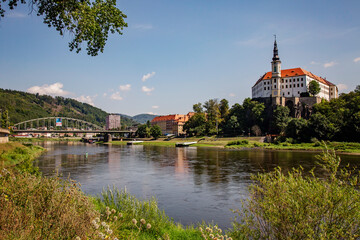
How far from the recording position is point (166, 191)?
784 inches

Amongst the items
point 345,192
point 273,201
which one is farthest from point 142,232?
point 345,192

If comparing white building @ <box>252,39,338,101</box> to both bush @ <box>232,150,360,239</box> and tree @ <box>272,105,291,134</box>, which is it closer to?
tree @ <box>272,105,291,134</box>

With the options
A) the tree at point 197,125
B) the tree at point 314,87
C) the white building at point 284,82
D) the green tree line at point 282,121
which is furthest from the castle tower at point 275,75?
the tree at point 197,125

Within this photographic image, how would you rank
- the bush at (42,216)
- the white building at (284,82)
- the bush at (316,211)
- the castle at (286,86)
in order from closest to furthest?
the bush at (42,216) → the bush at (316,211) → the castle at (286,86) → the white building at (284,82)

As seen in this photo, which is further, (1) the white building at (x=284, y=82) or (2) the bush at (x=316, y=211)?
(1) the white building at (x=284, y=82)

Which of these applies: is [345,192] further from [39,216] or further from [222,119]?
[222,119]

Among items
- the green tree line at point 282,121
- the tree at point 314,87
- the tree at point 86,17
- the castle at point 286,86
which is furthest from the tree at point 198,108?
the tree at point 86,17

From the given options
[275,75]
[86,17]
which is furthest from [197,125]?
[86,17]

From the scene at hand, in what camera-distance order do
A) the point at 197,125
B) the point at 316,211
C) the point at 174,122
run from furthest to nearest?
the point at 174,122 → the point at 197,125 → the point at 316,211

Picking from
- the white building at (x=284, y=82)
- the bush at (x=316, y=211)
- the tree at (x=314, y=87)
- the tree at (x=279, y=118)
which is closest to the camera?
the bush at (x=316, y=211)

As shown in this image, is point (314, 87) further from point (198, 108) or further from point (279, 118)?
point (198, 108)

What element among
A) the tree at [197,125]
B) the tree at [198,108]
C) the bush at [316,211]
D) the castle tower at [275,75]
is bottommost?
the bush at [316,211]

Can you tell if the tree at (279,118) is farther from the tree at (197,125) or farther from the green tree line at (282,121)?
the tree at (197,125)

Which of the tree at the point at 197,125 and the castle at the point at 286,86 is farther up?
the castle at the point at 286,86
